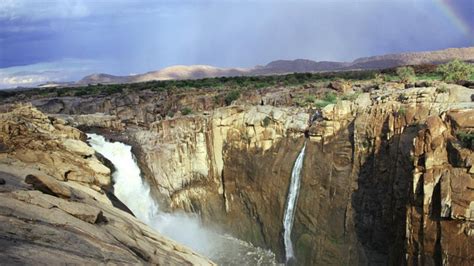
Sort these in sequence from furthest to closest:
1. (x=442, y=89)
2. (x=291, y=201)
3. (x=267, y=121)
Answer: (x=267, y=121) → (x=291, y=201) → (x=442, y=89)

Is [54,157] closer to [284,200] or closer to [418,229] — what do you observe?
[284,200]

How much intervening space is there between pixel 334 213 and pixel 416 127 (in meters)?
6.46

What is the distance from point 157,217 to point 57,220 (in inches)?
724

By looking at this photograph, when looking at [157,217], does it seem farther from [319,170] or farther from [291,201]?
[319,170]

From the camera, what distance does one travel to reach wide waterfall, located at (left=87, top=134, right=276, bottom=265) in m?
26.8

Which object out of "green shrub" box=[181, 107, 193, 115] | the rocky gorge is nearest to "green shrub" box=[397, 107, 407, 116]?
the rocky gorge

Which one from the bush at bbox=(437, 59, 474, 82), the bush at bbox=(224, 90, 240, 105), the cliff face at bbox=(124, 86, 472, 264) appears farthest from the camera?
the bush at bbox=(224, 90, 240, 105)

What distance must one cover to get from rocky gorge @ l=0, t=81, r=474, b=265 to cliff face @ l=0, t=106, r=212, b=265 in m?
0.08

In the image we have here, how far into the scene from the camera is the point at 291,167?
25109 mm

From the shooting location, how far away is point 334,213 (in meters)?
22.6

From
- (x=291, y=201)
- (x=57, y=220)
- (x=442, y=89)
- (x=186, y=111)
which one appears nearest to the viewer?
(x=57, y=220)

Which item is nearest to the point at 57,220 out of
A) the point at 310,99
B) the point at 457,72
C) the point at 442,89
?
the point at 442,89

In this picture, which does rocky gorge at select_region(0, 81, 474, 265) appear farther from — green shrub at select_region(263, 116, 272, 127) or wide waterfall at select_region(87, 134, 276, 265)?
wide waterfall at select_region(87, 134, 276, 265)

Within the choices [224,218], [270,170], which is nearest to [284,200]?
[270,170]
